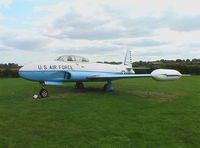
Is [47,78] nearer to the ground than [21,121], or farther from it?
farther from it

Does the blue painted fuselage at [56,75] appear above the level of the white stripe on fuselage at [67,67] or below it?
below

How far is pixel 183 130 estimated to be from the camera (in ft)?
18.9

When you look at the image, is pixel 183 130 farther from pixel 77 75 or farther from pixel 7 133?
pixel 77 75

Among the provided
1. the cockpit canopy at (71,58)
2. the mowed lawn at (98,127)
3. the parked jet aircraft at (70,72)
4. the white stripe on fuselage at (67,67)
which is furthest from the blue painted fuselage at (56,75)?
the mowed lawn at (98,127)

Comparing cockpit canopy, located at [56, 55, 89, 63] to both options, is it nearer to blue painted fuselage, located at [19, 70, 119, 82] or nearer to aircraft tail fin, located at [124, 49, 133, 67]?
blue painted fuselage, located at [19, 70, 119, 82]

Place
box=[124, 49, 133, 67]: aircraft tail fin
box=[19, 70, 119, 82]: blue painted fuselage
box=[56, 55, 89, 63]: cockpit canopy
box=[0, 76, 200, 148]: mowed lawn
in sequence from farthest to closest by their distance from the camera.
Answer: box=[124, 49, 133, 67]: aircraft tail fin, box=[56, 55, 89, 63]: cockpit canopy, box=[19, 70, 119, 82]: blue painted fuselage, box=[0, 76, 200, 148]: mowed lawn

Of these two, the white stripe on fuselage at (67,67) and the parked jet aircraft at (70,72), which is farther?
the white stripe on fuselage at (67,67)

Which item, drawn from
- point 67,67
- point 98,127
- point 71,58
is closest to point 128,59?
point 71,58

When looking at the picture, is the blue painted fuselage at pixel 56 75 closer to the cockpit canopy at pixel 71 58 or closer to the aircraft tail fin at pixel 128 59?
the cockpit canopy at pixel 71 58

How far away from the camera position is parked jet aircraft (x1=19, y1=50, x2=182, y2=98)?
1134cm

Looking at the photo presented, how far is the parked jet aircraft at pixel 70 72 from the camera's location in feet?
37.2

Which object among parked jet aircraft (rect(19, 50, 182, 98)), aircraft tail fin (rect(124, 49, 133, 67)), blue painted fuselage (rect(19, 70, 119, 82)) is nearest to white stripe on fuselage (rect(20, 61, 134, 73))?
parked jet aircraft (rect(19, 50, 182, 98))

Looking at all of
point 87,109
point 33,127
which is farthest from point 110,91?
point 33,127

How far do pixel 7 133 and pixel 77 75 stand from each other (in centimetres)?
786
